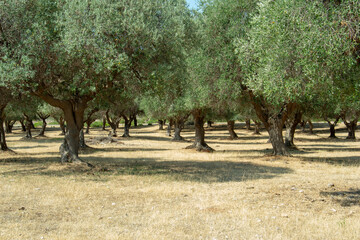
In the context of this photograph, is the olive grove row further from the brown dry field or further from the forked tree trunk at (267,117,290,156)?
the brown dry field

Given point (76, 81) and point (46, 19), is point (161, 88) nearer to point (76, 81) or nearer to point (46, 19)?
point (76, 81)

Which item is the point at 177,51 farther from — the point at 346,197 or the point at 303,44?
the point at 346,197

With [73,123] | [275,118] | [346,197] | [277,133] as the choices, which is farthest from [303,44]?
[277,133]

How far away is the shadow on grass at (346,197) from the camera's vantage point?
10.2m

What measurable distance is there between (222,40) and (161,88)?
5327 mm

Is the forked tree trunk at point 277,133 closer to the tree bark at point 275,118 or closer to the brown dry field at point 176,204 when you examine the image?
the tree bark at point 275,118

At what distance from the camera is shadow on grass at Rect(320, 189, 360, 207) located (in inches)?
401

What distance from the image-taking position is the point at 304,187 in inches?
503

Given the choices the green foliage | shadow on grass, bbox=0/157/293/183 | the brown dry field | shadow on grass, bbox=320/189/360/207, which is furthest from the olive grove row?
the brown dry field

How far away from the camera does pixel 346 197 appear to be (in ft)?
36.2

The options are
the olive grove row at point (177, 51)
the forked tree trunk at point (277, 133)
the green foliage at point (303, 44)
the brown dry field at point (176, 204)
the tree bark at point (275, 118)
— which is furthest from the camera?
the forked tree trunk at point (277, 133)

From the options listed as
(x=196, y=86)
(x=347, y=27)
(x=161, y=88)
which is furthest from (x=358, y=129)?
(x=347, y=27)

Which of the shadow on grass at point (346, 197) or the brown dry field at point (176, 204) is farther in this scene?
the shadow on grass at point (346, 197)

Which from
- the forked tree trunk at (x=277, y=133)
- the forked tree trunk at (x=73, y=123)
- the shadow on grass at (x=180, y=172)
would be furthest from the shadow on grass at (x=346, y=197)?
the forked tree trunk at (x=73, y=123)
